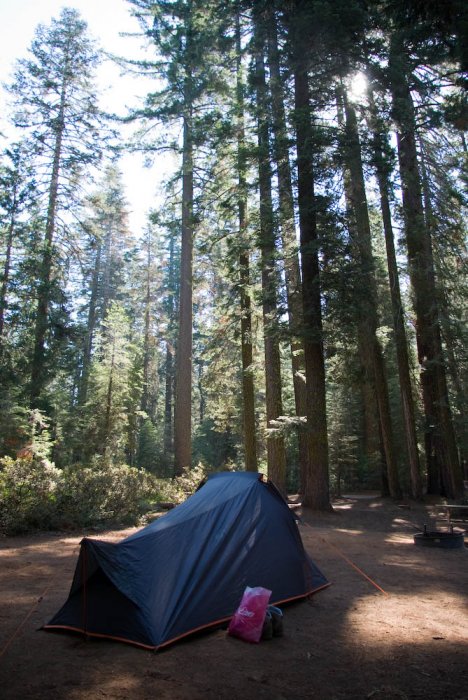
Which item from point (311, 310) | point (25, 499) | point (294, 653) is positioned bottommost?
point (294, 653)

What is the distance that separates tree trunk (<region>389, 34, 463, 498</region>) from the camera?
565 inches

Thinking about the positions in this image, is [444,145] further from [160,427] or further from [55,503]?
[160,427]

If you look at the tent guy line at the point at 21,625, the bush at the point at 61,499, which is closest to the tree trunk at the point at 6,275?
the bush at the point at 61,499

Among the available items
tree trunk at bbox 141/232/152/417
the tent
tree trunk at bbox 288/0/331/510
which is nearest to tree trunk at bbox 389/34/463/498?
tree trunk at bbox 288/0/331/510

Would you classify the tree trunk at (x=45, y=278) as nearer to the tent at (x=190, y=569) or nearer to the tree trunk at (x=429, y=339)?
the tree trunk at (x=429, y=339)

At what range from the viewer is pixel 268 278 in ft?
45.5

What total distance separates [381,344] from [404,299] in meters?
4.67

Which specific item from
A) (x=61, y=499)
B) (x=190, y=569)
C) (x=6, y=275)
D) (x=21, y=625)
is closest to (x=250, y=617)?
(x=190, y=569)

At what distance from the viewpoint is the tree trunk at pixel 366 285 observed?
11.8m

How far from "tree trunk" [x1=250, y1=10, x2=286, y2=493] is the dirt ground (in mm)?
6654

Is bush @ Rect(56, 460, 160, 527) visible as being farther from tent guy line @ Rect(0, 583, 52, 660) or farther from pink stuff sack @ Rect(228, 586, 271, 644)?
pink stuff sack @ Rect(228, 586, 271, 644)

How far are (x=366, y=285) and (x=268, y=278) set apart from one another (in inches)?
125

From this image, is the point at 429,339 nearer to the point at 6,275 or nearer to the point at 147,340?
the point at 6,275

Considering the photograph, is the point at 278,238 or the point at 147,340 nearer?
the point at 278,238
